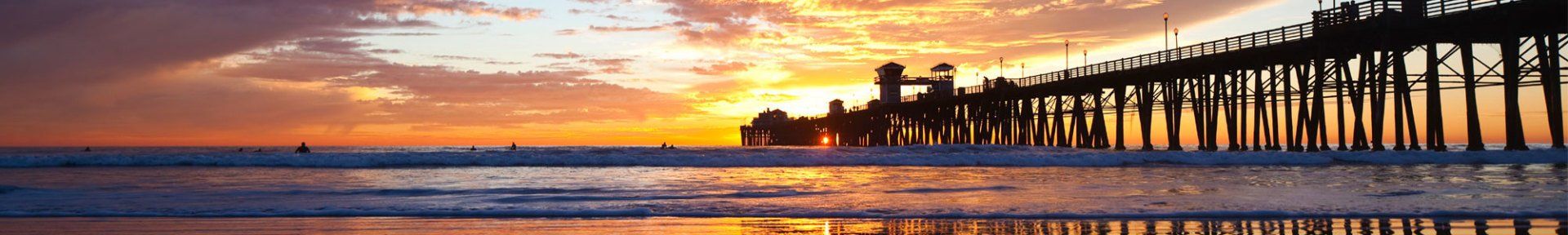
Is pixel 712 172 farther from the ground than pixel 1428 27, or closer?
closer

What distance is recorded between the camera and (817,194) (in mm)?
14688

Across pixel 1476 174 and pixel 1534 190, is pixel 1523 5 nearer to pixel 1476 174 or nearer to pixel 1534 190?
pixel 1476 174

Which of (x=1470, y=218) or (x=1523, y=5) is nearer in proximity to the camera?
(x=1470, y=218)

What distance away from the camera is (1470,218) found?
10.4 meters

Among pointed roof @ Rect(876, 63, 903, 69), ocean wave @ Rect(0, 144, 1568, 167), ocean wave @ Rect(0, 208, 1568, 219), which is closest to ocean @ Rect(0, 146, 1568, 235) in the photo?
ocean wave @ Rect(0, 208, 1568, 219)

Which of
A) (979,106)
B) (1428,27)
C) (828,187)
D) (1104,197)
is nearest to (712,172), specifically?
(828,187)

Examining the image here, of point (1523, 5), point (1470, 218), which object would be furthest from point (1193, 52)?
point (1470, 218)

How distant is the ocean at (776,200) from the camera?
10430 mm

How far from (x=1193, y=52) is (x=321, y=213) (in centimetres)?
3285

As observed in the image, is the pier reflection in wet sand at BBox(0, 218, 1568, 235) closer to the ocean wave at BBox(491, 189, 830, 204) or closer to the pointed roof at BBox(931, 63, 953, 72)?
the ocean wave at BBox(491, 189, 830, 204)

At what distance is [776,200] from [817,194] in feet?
3.96

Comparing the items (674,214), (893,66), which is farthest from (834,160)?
(893,66)

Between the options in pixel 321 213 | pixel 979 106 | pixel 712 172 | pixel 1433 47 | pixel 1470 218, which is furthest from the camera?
pixel 979 106

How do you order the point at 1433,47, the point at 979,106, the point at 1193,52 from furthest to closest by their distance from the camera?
1. the point at 979,106
2. the point at 1193,52
3. the point at 1433,47
